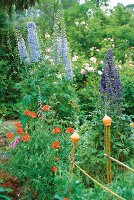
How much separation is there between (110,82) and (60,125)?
816 mm

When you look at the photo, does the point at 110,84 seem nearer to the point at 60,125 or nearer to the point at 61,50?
the point at 60,125

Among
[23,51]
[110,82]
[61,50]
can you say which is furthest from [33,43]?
[110,82]

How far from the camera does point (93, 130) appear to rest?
18.2ft

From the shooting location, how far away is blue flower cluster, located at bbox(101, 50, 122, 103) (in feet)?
18.0

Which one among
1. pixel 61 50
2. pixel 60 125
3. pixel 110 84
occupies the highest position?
pixel 61 50

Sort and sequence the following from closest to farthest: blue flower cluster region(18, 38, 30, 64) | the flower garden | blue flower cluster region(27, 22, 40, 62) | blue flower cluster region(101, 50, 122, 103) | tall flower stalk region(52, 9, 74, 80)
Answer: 1. the flower garden
2. blue flower cluster region(101, 50, 122, 103)
3. blue flower cluster region(27, 22, 40, 62)
4. tall flower stalk region(52, 9, 74, 80)
5. blue flower cluster region(18, 38, 30, 64)

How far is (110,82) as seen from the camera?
552 cm

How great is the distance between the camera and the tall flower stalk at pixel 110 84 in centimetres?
550

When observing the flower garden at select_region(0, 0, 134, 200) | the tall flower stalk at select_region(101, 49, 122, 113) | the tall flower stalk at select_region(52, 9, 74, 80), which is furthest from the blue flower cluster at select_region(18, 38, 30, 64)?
the tall flower stalk at select_region(101, 49, 122, 113)

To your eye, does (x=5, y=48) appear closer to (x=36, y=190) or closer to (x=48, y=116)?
(x=48, y=116)

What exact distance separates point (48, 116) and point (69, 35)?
39.3 feet

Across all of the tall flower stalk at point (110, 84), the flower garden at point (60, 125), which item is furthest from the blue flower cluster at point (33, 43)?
the tall flower stalk at point (110, 84)

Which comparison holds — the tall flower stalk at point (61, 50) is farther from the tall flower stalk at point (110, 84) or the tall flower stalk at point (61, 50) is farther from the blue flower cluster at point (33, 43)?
the tall flower stalk at point (110, 84)

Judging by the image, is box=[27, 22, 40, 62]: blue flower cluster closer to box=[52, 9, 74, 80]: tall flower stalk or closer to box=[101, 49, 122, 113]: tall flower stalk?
box=[52, 9, 74, 80]: tall flower stalk
